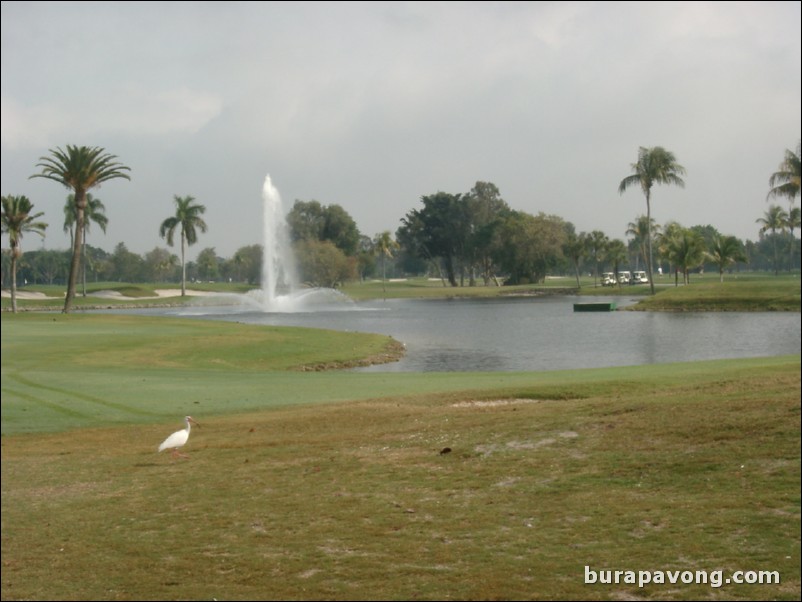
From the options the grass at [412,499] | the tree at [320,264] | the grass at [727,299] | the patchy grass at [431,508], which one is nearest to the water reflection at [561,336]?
the grass at [727,299]

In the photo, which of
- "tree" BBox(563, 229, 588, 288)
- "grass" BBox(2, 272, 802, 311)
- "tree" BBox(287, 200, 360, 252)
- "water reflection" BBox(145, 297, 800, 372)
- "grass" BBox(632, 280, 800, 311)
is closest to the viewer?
"water reflection" BBox(145, 297, 800, 372)

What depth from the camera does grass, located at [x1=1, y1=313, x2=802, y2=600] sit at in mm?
7797

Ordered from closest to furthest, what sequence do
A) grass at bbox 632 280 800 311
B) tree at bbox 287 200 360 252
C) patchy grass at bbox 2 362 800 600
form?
patchy grass at bbox 2 362 800 600
grass at bbox 632 280 800 311
tree at bbox 287 200 360 252

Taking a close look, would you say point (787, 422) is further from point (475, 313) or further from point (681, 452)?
point (475, 313)

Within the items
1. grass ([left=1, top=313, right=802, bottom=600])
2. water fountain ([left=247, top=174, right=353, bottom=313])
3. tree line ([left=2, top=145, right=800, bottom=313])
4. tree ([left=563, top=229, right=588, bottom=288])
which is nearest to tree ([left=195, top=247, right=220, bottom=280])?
tree line ([left=2, top=145, right=800, bottom=313])

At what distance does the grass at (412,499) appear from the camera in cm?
780

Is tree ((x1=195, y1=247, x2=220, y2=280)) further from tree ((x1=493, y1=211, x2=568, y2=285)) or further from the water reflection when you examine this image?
the water reflection

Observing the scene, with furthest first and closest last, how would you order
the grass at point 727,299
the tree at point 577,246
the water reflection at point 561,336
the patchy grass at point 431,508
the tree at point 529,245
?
the tree at point 529,245 → the tree at point 577,246 → the grass at point 727,299 → the water reflection at point 561,336 → the patchy grass at point 431,508

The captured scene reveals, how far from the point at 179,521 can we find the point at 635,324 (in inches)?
2406

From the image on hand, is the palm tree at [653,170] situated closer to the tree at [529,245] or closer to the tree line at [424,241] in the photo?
the tree line at [424,241]

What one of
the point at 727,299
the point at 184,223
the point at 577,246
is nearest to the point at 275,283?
the point at 184,223

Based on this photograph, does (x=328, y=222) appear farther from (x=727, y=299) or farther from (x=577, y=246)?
(x=727, y=299)

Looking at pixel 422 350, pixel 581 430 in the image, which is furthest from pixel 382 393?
pixel 422 350

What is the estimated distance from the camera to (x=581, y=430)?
13.5m
